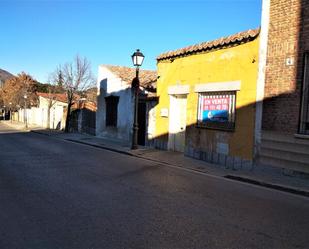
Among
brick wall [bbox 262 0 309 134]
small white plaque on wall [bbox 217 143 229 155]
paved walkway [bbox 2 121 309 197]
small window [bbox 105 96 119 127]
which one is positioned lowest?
paved walkway [bbox 2 121 309 197]

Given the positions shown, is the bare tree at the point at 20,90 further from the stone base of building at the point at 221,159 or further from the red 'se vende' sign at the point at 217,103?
the red 'se vende' sign at the point at 217,103

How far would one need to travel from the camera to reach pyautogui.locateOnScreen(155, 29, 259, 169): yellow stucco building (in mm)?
11531

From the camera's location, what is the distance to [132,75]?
23109 millimetres

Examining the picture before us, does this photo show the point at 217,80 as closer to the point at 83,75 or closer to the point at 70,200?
the point at 70,200

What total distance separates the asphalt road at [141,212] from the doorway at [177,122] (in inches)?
195

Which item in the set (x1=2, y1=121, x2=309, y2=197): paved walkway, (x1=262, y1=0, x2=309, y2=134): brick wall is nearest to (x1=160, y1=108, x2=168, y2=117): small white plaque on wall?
(x1=2, y1=121, x2=309, y2=197): paved walkway

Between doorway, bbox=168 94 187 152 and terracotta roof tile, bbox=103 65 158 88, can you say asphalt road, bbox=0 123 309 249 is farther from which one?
terracotta roof tile, bbox=103 65 158 88

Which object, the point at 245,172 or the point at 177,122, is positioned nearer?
the point at 245,172

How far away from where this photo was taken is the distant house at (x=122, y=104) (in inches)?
702

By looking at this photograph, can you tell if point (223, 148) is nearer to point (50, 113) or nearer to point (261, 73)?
point (261, 73)

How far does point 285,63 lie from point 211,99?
11.1ft

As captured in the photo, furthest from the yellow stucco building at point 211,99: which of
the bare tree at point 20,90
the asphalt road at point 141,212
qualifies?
the bare tree at point 20,90

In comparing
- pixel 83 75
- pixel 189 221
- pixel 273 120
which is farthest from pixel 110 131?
pixel 189 221

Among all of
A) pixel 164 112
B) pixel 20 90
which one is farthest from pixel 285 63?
pixel 20 90
